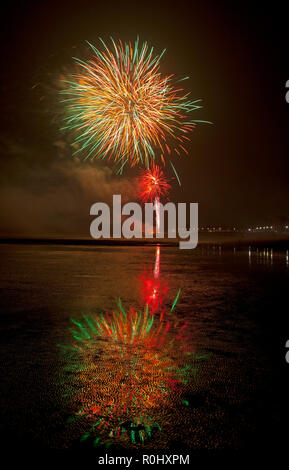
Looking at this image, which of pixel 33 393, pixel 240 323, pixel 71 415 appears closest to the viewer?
pixel 71 415

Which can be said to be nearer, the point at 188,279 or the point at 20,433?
the point at 20,433

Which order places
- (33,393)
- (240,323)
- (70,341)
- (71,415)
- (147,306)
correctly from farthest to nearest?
1. (147,306)
2. (240,323)
3. (70,341)
4. (33,393)
5. (71,415)

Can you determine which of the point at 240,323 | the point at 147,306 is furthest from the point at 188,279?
the point at 240,323

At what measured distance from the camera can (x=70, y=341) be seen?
15.0ft

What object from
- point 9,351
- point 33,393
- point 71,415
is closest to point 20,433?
point 71,415

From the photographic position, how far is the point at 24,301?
736 centimetres

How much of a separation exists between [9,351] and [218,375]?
2.73m

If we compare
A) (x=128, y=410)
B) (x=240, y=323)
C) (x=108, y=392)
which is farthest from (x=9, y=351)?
(x=240, y=323)

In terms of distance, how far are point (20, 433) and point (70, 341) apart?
2225 mm
